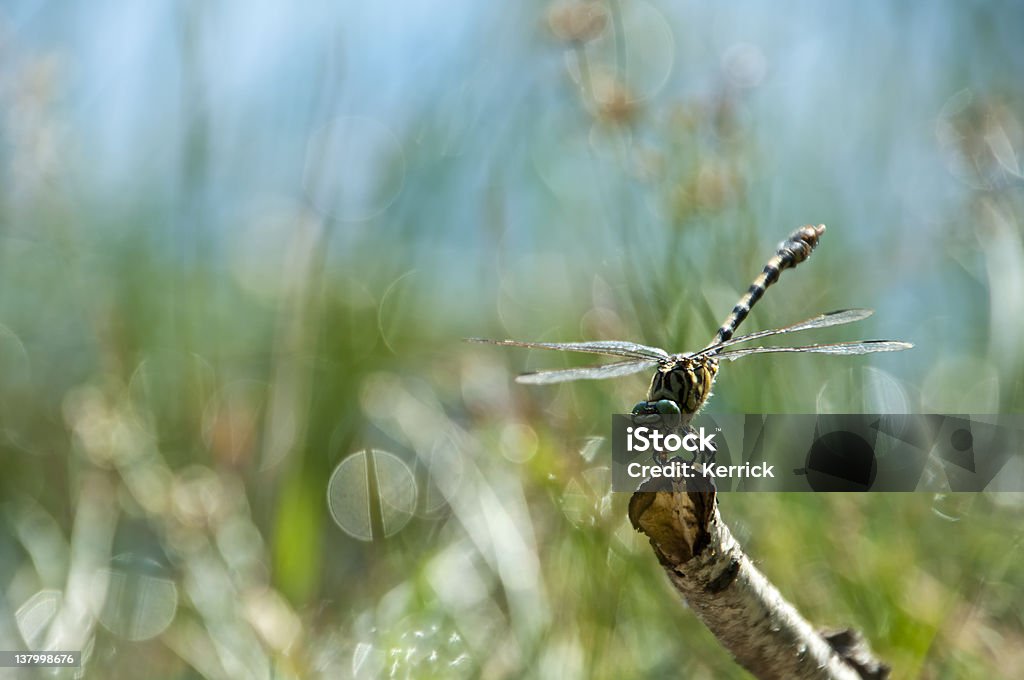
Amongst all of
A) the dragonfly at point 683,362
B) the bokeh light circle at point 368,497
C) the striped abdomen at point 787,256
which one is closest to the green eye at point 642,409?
the dragonfly at point 683,362

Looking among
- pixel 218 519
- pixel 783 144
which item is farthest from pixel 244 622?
pixel 783 144

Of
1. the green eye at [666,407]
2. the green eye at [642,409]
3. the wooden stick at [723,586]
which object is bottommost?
the wooden stick at [723,586]

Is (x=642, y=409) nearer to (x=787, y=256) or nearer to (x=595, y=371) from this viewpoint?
(x=595, y=371)

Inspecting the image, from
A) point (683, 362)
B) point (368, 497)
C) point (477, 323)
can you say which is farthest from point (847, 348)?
point (477, 323)

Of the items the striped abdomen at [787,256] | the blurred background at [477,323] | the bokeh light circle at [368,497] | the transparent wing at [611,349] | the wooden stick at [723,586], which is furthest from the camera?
the bokeh light circle at [368,497]

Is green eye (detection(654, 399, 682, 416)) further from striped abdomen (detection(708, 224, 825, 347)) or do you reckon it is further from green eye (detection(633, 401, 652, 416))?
striped abdomen (detection(708, 224, 825, 347))

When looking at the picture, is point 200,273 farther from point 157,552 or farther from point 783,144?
point 783,144

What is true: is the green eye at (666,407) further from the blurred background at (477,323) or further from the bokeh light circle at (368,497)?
the bokeh light circle at (368,497)

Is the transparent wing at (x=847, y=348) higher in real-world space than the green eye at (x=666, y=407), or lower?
higher
